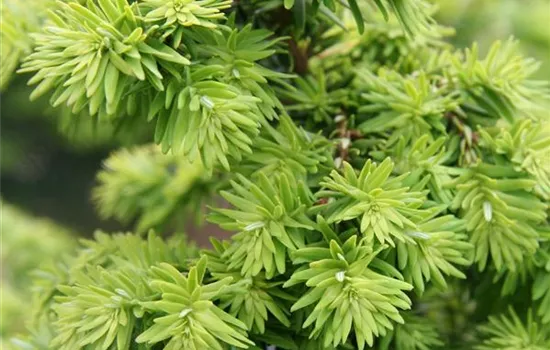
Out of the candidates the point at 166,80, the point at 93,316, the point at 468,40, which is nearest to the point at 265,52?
the point at 166,80

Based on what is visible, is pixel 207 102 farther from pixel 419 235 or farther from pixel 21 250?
pixel 21 250

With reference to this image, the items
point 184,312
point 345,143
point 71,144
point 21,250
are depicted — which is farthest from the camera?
point 71,144

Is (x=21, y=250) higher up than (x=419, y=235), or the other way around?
(x=419, y=235)

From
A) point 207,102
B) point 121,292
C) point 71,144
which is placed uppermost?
point 207,102

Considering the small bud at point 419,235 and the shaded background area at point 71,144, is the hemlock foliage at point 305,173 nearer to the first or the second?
the small bud at point 419,235

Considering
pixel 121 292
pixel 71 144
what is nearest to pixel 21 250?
pixel 71 144

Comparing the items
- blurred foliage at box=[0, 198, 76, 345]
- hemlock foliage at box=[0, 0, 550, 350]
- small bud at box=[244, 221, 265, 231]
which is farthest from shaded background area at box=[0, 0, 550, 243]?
small bud at box=[244, 221, 265, 231]

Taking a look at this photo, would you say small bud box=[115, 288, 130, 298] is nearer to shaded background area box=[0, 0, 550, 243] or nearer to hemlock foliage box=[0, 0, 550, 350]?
hemlock foliage box=[0, 0, 550, 350]
